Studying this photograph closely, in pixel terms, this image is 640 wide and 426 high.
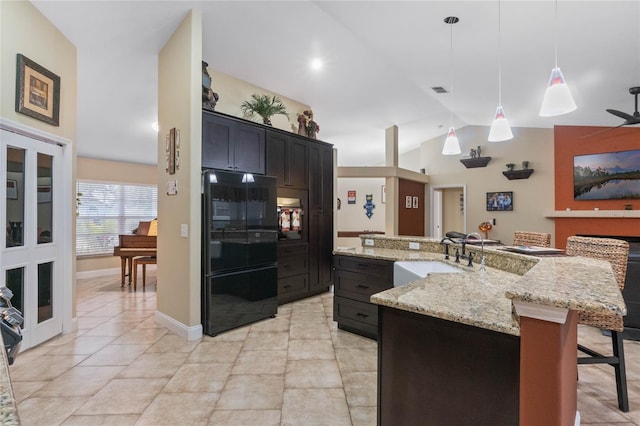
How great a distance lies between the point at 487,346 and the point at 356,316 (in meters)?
2.05

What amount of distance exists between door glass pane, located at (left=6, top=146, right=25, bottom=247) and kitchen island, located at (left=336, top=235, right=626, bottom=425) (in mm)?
3121

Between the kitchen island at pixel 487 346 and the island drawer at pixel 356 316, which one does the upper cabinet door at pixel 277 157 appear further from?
the kitchen island at pixel 487 346

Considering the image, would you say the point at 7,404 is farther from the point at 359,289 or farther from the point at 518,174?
the point at 518,174

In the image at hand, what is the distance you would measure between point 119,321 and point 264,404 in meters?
2.50

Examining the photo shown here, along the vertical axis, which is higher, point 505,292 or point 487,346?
point 505,292

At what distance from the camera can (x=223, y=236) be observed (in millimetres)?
3270

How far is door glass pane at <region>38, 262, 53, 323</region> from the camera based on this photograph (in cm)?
295

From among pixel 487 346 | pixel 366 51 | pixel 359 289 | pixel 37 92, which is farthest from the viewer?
pixel 366 51

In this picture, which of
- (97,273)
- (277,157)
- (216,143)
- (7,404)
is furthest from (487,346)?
(97,273)

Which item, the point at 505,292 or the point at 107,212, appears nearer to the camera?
the point at 505,292

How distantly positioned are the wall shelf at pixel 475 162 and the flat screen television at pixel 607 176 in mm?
1581

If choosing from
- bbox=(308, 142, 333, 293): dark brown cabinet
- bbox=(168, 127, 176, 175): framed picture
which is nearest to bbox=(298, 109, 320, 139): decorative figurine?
bbox=(308, 142, 333, 293): dark brown cabinet

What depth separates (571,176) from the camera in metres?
5.79

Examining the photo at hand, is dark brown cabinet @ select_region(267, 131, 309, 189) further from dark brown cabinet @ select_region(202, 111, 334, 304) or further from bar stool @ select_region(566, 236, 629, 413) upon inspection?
bar stool @ select_region(566, 236, 629, 413)
